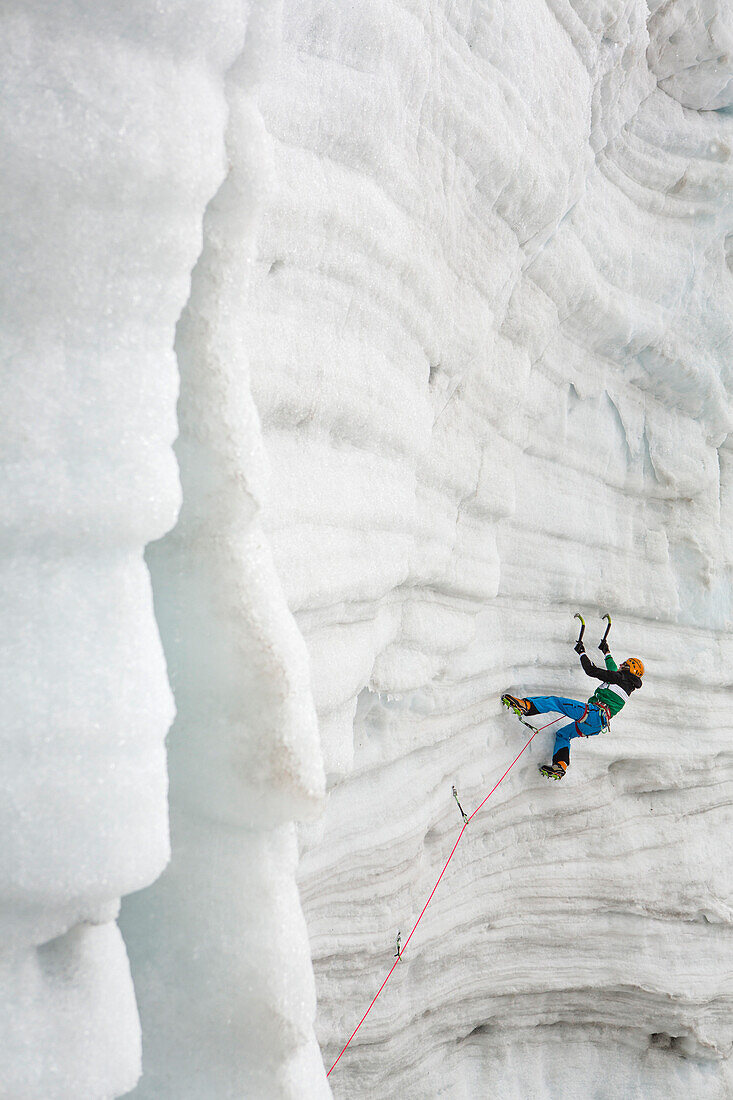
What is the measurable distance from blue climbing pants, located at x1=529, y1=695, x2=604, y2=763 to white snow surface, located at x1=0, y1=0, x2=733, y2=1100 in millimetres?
98

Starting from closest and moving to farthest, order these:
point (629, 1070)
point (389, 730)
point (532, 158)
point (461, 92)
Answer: point (461, 92) → point (532, 158) → point (389, 730) → point (629, 1070)

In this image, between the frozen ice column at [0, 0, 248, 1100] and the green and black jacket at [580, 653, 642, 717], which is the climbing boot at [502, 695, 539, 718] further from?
the frozen ice column at [0, 0, 248, 1100]

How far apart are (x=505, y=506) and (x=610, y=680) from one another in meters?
0.72

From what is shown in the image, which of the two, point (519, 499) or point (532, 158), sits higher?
point (532, 158)

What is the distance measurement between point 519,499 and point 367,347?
3.86ft

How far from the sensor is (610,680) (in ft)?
9.07

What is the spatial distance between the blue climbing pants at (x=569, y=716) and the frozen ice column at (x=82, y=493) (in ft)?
7.02

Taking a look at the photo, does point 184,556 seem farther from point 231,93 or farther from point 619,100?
point 619,100

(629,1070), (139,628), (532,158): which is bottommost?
(629,1070)

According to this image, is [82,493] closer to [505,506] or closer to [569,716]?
[505,506]

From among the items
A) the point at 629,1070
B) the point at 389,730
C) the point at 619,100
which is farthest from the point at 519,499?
the point at 629,1070

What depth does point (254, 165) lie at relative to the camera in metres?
0.69

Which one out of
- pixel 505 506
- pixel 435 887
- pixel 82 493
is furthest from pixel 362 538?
pixel 435 887

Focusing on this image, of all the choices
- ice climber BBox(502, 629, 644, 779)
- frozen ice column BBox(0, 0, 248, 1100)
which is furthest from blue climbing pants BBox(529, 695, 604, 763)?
frozen ice column BBox(0, 0, 248, 1100)
